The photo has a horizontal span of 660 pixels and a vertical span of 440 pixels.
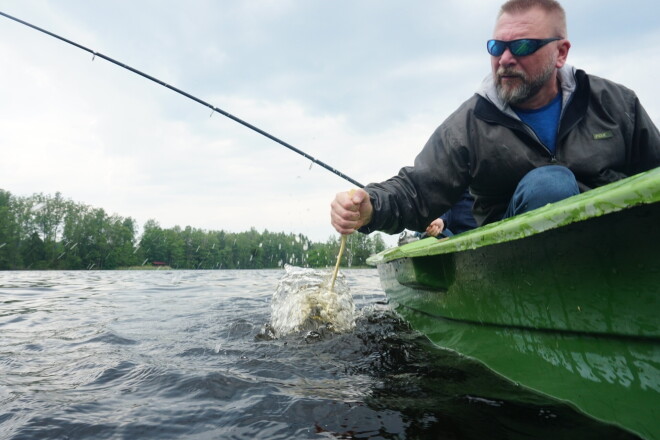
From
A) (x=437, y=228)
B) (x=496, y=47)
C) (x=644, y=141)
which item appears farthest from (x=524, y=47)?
(x=437, y=228)

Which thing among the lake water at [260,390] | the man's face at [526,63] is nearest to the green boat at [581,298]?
the lake water at [260,390]

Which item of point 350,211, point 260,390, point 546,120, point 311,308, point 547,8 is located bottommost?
point 260,390

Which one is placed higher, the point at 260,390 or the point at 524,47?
the point at 524,47

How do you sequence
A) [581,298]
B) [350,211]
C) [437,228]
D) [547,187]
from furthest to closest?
[437,228], [350,211], [547,187], [581,298]

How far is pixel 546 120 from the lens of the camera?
232 centimetres

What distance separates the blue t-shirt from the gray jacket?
6 centimetres

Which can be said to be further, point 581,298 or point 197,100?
point 197,100

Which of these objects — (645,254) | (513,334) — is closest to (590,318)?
(645,254)

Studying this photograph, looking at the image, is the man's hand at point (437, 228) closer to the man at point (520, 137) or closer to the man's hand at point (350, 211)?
the man at point (520, 137)

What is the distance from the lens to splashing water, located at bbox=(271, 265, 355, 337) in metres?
3.62

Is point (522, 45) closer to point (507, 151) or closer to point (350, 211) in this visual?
point (507, 151)

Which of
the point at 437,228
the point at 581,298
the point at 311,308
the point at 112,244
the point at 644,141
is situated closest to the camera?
the point at 581,298

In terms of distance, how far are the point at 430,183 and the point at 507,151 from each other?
17.6 inches

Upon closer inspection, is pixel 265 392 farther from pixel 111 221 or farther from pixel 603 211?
pixel 111 221
